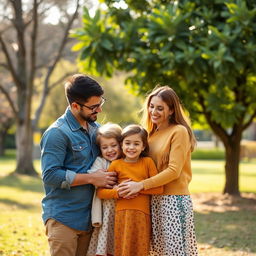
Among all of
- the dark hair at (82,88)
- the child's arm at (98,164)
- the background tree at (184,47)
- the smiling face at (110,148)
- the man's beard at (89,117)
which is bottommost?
the child's arm at (98,164)

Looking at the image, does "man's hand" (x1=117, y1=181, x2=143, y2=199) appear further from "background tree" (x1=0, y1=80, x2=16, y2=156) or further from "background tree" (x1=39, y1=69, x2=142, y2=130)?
"background tree" (x1=39, y1=69, x2=142, y2=130)

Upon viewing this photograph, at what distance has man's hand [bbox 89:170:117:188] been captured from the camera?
3785 mm

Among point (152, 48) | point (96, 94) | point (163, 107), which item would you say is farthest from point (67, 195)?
point (152, 48)

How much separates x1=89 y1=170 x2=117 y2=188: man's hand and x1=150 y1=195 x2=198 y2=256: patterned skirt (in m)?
0.47

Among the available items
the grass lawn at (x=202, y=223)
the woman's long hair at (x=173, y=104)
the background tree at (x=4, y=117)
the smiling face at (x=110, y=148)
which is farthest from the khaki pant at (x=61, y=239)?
the background tree at (x=4, y=117)

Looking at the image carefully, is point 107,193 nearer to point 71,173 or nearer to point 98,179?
point 98,179

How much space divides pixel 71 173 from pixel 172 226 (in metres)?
0.99

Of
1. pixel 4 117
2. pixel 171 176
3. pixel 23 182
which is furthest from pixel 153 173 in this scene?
pixel 4 117

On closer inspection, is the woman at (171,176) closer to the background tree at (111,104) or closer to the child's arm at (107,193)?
the child's arm at (107,193)

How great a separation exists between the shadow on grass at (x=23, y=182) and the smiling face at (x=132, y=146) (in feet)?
35.8

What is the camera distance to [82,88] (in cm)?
377

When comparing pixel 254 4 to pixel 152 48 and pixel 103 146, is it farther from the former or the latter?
pixel 103 146

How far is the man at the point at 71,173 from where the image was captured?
12.1 feet

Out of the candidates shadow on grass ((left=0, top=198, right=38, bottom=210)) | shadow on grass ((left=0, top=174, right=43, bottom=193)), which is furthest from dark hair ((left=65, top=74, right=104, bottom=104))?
shadow on grass ((left=0, top=174, right=43, bottom=193))
